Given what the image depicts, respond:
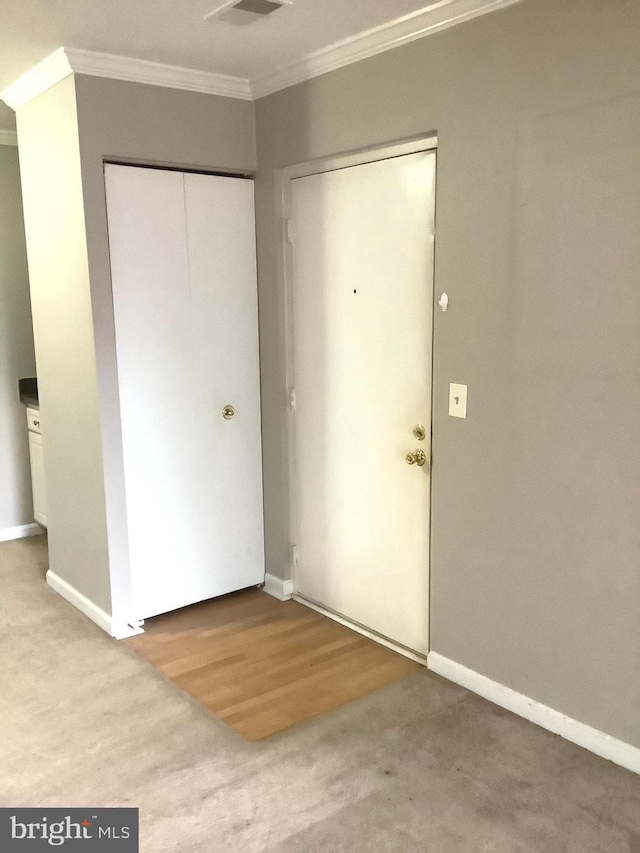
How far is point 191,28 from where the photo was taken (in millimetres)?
2619

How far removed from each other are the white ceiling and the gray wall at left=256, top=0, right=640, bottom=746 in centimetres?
17

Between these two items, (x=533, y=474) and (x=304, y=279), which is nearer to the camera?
(x=533, y=474)

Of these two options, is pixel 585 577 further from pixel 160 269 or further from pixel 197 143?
pixel 197 143

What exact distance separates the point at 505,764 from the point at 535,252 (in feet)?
5.30

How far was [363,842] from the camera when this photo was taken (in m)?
1.98

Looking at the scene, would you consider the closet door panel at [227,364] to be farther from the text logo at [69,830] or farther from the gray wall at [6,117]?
the text logo at [69,830]

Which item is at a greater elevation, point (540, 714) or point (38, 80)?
point (38, 80)

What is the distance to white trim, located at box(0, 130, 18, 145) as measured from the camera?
4172 millimetres

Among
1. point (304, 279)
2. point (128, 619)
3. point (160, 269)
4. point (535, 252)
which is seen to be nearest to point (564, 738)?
point (535, 252)

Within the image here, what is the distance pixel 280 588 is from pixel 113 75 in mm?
2396

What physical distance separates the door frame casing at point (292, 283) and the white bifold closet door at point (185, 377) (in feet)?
0.61

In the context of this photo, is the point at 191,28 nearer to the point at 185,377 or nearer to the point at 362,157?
the point at 362,157

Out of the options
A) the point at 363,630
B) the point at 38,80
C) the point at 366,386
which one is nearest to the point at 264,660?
the point at 363,630

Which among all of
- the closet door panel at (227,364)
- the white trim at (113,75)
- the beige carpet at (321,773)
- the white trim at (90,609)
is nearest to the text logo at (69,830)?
the beige carpet at (321,773)
